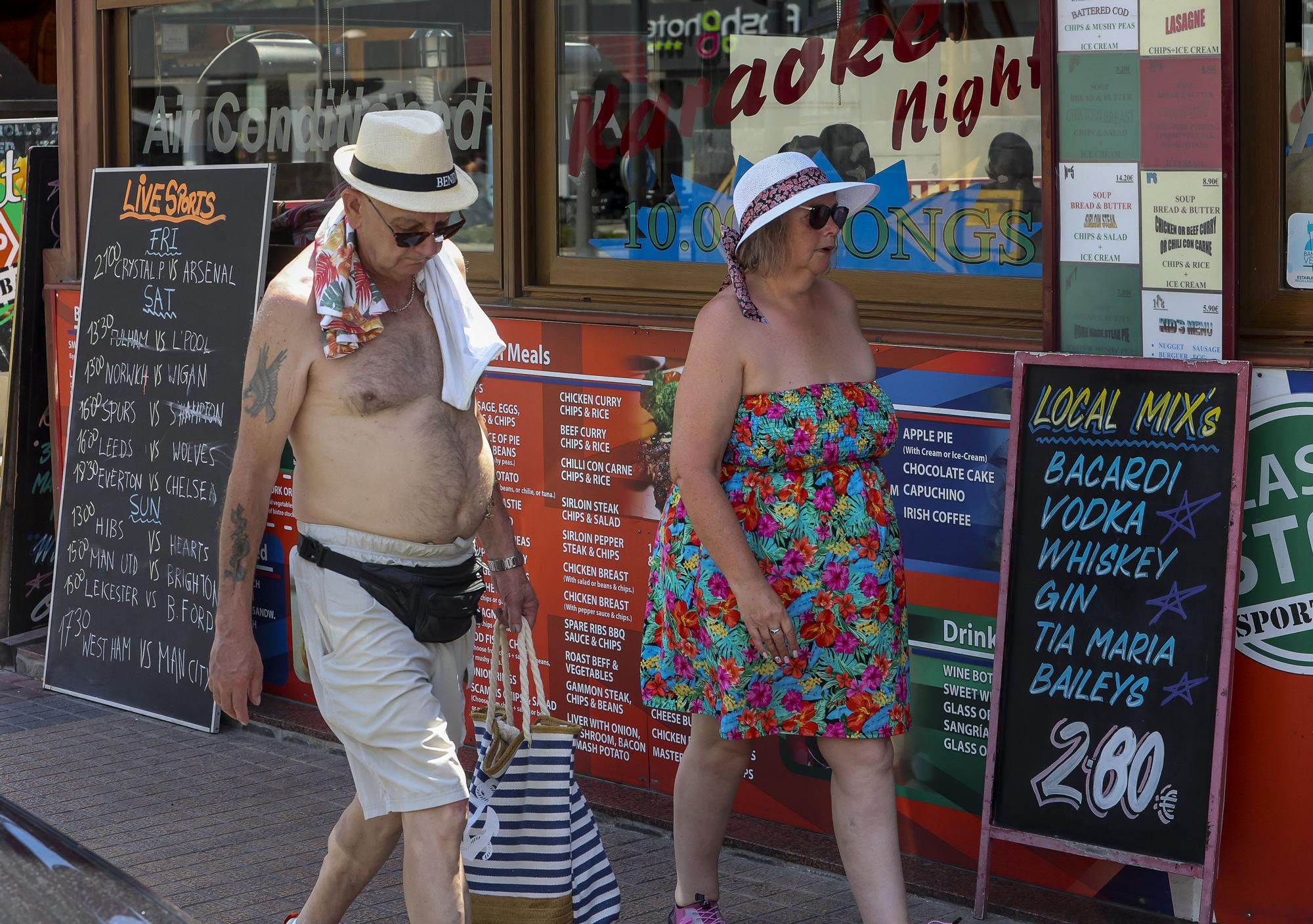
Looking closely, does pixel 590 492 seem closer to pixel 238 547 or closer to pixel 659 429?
pixel 659 429

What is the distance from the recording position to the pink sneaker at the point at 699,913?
4.11m

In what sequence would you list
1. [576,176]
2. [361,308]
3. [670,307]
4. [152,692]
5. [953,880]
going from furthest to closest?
[152,692] < [576,176] < [670,307] < [953,880] < [361,308]

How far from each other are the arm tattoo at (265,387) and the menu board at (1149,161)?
1970mm

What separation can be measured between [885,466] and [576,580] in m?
1.21

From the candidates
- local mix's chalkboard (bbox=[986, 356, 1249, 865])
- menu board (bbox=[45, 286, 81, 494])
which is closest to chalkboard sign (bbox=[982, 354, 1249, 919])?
local mix's chalkboard (bbox=[986, 356, 1249, 865])

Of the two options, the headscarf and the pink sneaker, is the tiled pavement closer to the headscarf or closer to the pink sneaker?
the pink sneaker

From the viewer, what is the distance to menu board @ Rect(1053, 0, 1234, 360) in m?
3.84

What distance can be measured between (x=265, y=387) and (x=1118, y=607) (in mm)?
2114

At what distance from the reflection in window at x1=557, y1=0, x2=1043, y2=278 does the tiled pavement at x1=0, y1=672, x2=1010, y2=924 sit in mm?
1839

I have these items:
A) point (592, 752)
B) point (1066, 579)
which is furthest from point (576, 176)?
point (1066, 579)

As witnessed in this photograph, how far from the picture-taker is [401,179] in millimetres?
3477

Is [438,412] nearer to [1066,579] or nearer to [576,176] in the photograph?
[1066,579]

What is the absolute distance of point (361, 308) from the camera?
3486 mm

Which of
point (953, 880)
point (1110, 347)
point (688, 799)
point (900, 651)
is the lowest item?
point (953, 880)
